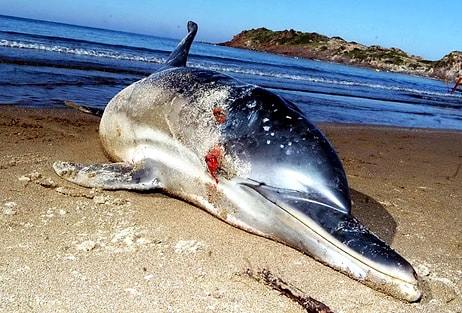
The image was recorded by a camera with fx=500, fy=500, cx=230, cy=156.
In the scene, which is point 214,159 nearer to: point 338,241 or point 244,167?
point 244,167

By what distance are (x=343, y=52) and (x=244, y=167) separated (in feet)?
273

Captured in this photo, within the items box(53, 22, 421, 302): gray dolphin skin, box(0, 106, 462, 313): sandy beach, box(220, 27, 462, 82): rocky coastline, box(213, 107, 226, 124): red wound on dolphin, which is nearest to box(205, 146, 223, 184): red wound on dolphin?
box(53, 22, 421, 302): gray dolphin skin

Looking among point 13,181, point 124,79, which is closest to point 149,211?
point 13,181

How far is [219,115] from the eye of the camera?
161 inches

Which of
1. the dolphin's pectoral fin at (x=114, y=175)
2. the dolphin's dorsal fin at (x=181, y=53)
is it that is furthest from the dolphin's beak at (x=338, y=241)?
the dolphin's dorsal fin at (x=181, y=53)

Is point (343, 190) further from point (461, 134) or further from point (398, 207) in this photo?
point (461, 134)

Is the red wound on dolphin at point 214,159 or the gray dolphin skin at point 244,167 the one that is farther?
the red wound on dolphin at point 214,159

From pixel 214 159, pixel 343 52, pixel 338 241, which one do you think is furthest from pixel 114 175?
pixel 343 52

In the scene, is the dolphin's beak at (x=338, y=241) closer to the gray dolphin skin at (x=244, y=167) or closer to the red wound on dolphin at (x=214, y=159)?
the gray dolphin skin at (x=244, y=167)

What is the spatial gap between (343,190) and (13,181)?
2731 mm

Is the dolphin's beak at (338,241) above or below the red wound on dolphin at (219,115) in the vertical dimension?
below

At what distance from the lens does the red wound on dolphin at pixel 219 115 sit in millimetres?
4055

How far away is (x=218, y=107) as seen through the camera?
417 cm

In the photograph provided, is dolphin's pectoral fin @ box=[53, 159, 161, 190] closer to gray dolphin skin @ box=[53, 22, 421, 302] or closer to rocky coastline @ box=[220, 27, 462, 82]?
gray dolphin skin @ box=[53, 22, 421, 302]
